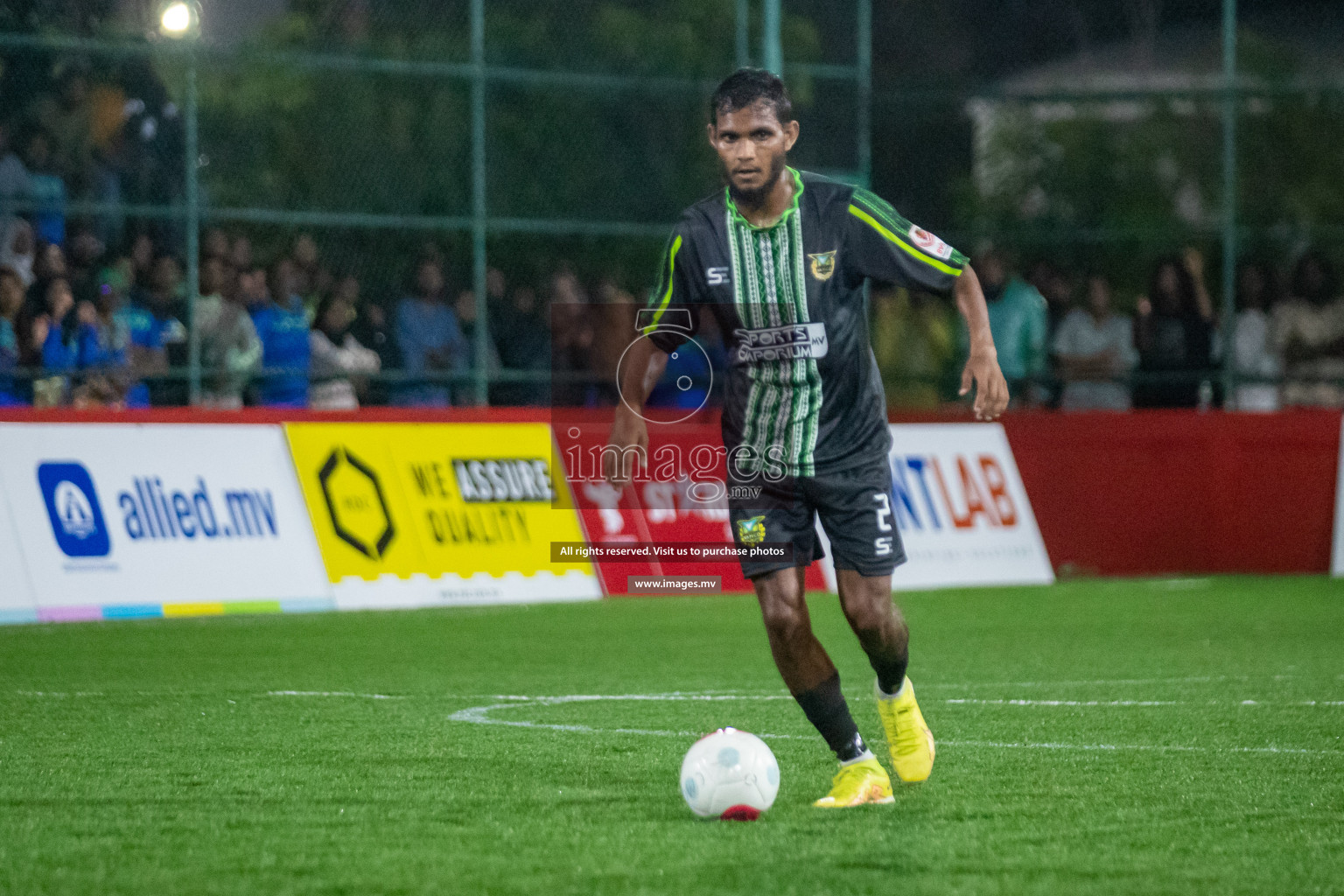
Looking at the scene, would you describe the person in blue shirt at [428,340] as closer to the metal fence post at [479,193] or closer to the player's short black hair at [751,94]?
the metal fence post at [479,193]

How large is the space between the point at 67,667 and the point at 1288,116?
1311cm

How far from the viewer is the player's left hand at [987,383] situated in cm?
570

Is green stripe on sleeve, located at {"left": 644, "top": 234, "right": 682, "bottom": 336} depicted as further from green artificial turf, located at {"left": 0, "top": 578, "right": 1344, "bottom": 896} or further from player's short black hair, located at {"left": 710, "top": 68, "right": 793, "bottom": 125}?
green artificial turf, located at {"left": 0, "top": 578, "right": 1344, "bottom": 896}

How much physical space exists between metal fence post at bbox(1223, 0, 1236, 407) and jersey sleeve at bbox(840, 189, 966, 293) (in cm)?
1216

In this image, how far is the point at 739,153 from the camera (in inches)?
230

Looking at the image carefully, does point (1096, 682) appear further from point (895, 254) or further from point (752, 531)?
point (895, 254)

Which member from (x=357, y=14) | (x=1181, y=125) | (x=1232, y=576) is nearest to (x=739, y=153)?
(x=357, y=14)

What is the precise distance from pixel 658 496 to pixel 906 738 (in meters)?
8.48

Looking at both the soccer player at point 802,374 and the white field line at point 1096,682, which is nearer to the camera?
the soccer player at point 802,374

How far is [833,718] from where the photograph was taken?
5996 mm

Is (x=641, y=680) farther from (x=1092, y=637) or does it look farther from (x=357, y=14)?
(x=357, y=14)

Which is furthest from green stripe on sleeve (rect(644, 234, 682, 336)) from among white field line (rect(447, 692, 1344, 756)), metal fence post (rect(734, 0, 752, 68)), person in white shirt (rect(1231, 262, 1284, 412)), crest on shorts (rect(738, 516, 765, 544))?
person in white shirt (rect(1231, 262, 1284, 412))

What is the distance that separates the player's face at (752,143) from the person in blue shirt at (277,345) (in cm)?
918

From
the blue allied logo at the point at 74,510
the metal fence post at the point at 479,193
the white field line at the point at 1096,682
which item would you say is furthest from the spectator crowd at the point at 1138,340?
the white field line at the point at 1096,682
